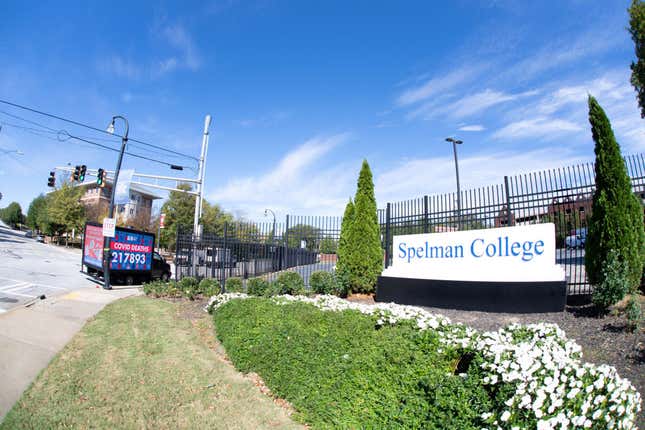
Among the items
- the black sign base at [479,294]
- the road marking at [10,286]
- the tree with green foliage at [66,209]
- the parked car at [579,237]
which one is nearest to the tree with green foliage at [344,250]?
the black sign base at [479,294]

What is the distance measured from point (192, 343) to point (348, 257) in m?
5.85

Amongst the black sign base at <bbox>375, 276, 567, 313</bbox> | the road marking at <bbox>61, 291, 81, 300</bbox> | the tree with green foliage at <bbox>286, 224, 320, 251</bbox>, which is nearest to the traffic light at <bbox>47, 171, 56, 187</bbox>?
the road marking at <bbox>61, 291, 81, 300</bbox>

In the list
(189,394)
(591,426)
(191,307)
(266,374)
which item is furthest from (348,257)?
(591,426)

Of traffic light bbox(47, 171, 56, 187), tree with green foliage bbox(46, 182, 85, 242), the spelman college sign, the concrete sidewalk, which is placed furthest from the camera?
tree with green foliage bbox(46, 182, 85, 242)

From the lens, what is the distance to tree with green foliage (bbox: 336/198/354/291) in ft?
38.8

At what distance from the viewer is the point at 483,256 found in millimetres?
8719

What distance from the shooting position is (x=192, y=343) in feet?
24.0

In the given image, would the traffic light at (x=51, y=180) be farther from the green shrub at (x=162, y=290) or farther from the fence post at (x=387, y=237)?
the fence post at (x=387, y=237)

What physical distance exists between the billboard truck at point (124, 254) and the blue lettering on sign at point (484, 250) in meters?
12.8

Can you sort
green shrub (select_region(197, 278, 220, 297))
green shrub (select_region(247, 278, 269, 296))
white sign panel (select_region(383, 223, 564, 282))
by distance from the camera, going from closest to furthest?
white sign panel (select_region(383, 223, 564, 282)), green shrub (select_region(247, 278, 269, 296)), green shrub (select_region(197, 278, 220, 297))

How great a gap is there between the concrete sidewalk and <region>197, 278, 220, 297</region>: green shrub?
276cm

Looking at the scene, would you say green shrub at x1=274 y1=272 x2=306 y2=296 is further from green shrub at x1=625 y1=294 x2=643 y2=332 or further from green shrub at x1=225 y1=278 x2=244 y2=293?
green shrub at x1=625 y1=294 x2=643 y2=332

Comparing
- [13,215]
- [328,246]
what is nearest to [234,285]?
[328,246]

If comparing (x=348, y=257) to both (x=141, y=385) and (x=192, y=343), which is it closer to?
(x=192, y=343)
